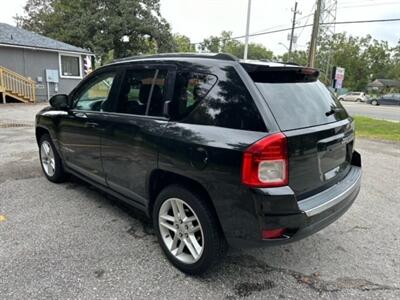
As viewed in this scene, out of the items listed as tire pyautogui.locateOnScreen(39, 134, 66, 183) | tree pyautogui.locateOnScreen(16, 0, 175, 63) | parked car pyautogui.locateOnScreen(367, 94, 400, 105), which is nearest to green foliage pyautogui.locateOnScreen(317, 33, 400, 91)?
parked car pyautogui.locateOnScreen(367, 94, 400, 105)

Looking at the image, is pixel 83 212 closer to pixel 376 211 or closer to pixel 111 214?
pixel 111 214

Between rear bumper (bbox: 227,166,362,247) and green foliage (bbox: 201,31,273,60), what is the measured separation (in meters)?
61.5

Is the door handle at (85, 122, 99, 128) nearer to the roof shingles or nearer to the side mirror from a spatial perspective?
the side mirror

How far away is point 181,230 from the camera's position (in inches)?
111

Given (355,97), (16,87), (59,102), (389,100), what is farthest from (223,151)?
(355,97)

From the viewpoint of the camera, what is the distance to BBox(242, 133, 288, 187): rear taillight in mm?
2225

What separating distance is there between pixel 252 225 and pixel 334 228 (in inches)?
72.4

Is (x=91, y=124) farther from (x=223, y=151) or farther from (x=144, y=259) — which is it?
(x=223, y=151)

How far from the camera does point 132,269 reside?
9.22ft

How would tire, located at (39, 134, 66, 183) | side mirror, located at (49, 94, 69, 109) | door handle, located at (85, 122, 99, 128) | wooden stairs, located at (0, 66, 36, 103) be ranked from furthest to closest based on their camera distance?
1. wooden stairs, located at (0, 66, 36, 103)
2. tire, located at (39, 134, 66, 183)
3. side mirror, located at (49, 94, 69, 109)
4. door handle, located at (85, 122, 99, 128)

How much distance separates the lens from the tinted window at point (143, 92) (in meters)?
3.01

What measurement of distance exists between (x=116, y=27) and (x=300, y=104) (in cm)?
2822

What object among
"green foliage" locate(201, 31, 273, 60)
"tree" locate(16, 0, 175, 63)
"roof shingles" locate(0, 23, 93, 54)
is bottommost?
"roof shingles" locate(0, 23, 93, 54)

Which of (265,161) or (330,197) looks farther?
(330,197)
